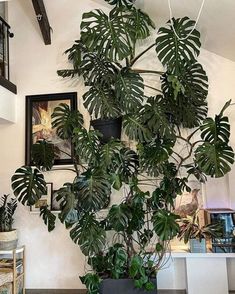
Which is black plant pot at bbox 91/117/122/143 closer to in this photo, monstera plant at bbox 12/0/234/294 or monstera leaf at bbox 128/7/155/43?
monstera plant at bbox 12/0/234/294

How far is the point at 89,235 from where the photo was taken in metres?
2.54

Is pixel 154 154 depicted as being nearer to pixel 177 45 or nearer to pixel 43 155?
pixel 177 45

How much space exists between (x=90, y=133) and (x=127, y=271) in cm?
142

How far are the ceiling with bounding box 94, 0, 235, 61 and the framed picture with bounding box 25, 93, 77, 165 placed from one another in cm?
135

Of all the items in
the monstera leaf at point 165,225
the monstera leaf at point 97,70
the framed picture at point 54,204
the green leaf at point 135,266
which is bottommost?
the green leaf at point 135,266

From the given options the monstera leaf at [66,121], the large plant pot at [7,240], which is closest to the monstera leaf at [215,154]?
the monstera leaf at [66,121]

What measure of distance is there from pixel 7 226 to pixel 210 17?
3131 mm

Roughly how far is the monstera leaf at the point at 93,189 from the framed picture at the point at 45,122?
2.85ft

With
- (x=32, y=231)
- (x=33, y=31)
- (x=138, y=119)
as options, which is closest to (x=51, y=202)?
(x=32, y=231)

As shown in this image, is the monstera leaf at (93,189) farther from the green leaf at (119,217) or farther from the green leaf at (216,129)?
the green leaf at (216,129)

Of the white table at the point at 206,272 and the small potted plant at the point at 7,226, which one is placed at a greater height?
the small potted plant at the point at 7,226

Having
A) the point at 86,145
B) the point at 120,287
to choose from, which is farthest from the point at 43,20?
the point at 120,287

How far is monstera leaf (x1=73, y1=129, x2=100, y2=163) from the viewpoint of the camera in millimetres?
2717

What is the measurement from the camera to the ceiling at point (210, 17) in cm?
264
